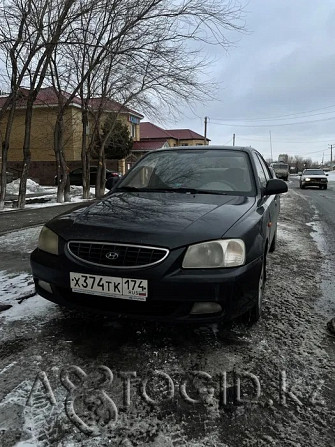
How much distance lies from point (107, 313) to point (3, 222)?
7133mm

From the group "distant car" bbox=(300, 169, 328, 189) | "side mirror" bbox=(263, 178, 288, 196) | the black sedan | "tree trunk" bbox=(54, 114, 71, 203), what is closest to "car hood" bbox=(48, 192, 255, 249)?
the black sedan

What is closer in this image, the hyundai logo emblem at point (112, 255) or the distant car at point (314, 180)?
the hyundai logo emblem at point (112, 255)

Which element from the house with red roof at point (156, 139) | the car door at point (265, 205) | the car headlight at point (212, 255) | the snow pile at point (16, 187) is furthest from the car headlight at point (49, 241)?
the house with red roof at point (156, 139)

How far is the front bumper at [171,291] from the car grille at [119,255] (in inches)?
1.7

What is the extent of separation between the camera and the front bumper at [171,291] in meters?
2.27

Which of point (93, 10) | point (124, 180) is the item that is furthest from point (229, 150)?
point (93, 10)

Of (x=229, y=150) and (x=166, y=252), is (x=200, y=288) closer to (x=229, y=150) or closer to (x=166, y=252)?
(x=166, y=252)

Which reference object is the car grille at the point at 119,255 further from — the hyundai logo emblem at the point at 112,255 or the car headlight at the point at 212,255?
the car headlight at the point at 212,255

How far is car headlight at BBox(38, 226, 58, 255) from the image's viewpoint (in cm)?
265

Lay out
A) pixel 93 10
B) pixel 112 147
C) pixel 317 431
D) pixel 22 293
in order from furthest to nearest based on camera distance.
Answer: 1. pixel 112 147
2. pixel 93 10
3. pixel 22 293
4. pixel 317 431

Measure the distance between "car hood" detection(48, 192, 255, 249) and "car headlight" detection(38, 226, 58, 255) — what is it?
5 centimetres

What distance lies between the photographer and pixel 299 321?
310 centimetres

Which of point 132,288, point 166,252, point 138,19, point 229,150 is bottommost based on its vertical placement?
point 132,288

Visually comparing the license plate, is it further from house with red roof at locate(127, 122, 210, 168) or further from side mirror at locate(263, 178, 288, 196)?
house with red roof at locate(127, 122, 210, 168)
